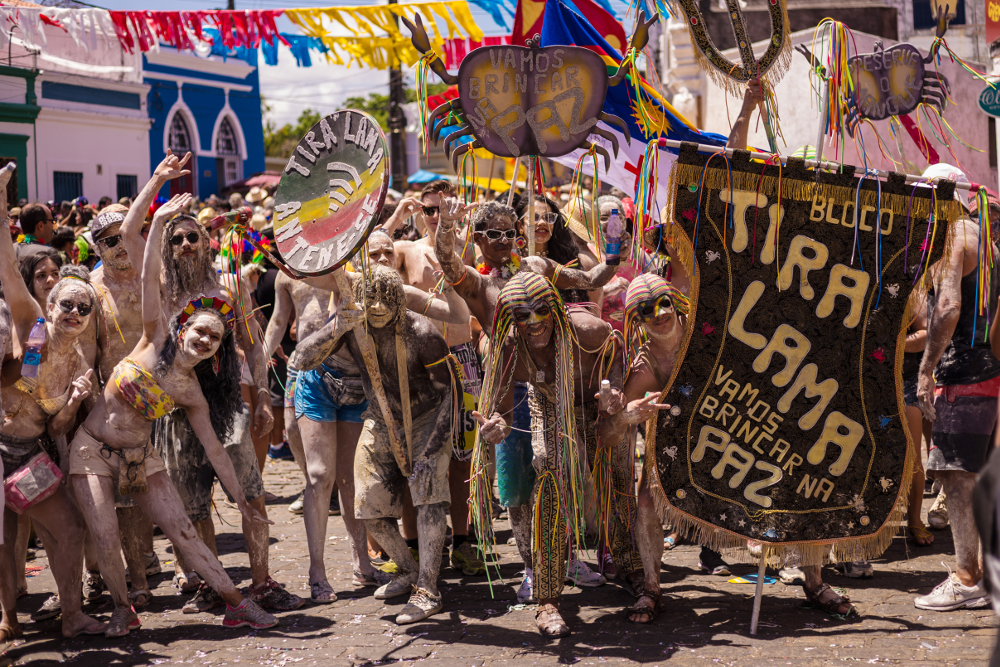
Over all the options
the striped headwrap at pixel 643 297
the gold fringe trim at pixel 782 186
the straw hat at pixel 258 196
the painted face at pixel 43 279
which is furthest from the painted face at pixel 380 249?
the straw hat at pixel 258 196

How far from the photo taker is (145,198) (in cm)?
Result: 457

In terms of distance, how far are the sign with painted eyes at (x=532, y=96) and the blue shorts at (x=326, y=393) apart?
1433mm

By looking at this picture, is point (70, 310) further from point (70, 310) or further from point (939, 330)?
point (939, 330)

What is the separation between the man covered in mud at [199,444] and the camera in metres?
4.84

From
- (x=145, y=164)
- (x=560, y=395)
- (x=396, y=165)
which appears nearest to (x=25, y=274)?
(x=560, y=395)

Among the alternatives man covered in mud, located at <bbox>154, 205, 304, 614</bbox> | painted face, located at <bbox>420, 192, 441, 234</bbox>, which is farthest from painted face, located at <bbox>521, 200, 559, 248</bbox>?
man covered in mud, located at <bbox>154, 205, 304, 614</bbox>

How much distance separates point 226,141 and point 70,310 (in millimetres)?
26003

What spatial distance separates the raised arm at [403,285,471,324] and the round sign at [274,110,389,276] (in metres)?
0.65

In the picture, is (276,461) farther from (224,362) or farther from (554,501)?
(554,501)

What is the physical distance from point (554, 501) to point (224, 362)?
1.82m

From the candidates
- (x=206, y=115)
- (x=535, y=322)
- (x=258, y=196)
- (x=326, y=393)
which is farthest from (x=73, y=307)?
(x=206, y=115)

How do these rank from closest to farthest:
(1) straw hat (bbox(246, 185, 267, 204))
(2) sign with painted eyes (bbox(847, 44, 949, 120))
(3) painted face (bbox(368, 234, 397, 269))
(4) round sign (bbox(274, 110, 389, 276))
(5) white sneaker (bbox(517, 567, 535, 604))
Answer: (4) round sign (bbox(274, 110, 389, 276))
(5) white sneaker (bbox(517, 567, 535, 604))
(3) painted face (bbox(368, 234, 397, 269))
(2) sign with painted eyes (bbox(847, 44, 949, 120))
(1) straw hat (bbox(246, 185, 267, 204))

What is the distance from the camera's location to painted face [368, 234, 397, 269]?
5.36 metres

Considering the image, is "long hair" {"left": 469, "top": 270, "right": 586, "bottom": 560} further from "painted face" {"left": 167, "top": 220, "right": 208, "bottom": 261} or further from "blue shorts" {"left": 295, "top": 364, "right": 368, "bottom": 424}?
"painted face" {"left": 167, "top": 220, "right": 208, "bottom": 261}
